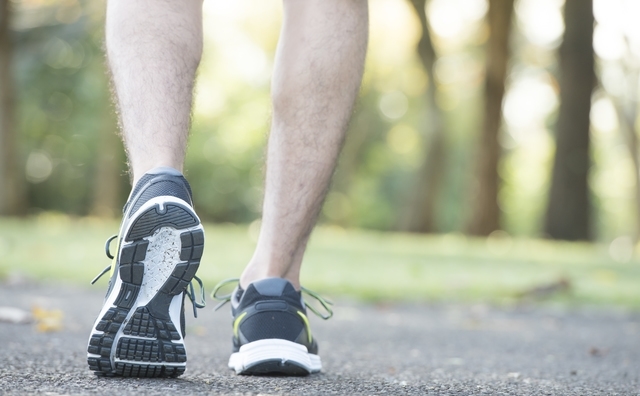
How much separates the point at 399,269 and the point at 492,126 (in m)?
6.84

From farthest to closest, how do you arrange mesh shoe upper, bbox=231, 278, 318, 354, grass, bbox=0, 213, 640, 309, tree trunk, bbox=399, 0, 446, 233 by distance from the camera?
tree trunk, bbox=399, 0, 446, 233
grass, bbox=0, 213, 640, 309
mesh shoe upper, bbox=231, 278, 318, 354

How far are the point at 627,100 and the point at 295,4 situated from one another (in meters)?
13.1

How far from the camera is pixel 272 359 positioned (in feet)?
4.87

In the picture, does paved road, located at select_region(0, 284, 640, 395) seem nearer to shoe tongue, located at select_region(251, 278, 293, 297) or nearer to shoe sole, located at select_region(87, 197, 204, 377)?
shoe sole, located at select_region(87, 197, 204, 377)

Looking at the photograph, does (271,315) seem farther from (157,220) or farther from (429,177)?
(429,177)

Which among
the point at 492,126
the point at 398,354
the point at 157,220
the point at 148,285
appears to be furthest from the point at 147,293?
the point at 492,126

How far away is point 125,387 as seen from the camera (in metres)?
1.26

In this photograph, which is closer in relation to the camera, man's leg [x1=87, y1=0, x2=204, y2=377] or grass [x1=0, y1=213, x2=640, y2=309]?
man's leg [x1=87, y1=0, x2=204, y2=377]

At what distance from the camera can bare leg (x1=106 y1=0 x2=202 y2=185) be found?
1448 mm

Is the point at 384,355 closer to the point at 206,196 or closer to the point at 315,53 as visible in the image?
the point at 315,53

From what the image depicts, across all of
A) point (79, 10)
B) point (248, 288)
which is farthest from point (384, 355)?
point (79, 10)

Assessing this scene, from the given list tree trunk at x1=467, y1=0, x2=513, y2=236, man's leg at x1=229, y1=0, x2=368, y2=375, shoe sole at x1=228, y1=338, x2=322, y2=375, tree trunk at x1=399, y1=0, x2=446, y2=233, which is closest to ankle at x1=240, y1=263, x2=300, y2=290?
man's leg at x1=229, y1=0, x2=368, y2=375

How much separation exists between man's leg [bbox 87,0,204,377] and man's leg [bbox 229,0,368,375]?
263 millimetres

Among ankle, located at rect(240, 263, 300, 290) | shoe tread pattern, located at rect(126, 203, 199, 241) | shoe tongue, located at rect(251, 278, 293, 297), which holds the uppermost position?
shoe tread pattern, located at rect(126, 203, 199, 241)
